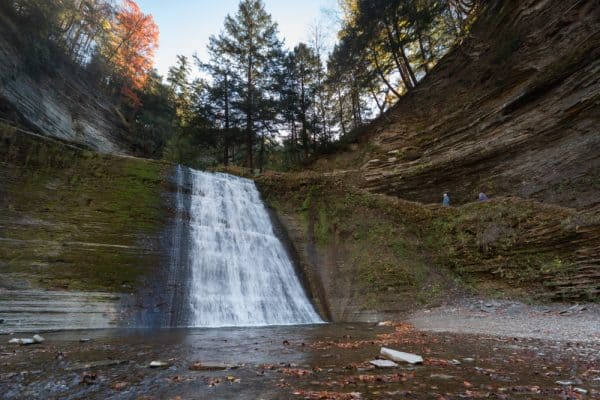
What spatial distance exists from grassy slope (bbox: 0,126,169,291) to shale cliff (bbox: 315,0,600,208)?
12.1 meters

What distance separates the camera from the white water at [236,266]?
980 cm

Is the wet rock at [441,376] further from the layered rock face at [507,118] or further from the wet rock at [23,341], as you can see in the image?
the layered rock face at [507,118]

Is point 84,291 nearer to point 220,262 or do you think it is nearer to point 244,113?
point 220,262

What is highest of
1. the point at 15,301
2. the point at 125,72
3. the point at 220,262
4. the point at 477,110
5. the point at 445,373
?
the point at 125,72

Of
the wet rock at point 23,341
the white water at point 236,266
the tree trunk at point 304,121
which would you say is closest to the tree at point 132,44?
the tree trunk at point 304,121

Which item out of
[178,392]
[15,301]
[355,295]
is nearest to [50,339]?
[15,301]

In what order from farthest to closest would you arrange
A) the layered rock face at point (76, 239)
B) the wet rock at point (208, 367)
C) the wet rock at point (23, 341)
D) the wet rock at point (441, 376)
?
1. the layered rock face at point (76, 239)
2. the wet rock at point (23, 341)
3. the wet rock at point (208, 367)
4. the wet rock at point (441, 376)

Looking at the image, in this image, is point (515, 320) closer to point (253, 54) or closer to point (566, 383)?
point (566, 383)

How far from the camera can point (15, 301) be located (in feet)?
24.5

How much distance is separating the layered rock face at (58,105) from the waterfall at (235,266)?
274 inches

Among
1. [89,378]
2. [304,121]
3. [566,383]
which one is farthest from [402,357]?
[304,121]

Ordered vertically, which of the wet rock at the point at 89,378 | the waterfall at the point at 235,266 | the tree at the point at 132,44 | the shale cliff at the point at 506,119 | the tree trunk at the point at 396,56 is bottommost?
the wet rock at the point at 89,378

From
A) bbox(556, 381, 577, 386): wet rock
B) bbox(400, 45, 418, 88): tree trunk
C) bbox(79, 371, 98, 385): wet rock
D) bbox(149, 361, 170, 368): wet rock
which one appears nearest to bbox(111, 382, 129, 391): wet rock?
bbox(79, 371, 98, 385): wet rock

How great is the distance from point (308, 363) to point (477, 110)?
1752cm
